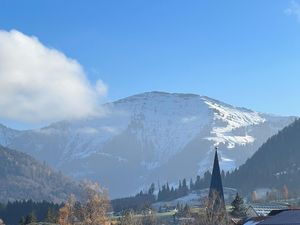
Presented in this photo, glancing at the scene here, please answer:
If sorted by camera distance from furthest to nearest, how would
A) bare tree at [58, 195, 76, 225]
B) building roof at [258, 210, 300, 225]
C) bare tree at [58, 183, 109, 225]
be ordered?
bare tree at [58, 195, 76, 225] < bare tree at [58, 183, 109, 225] < building roof at [258, 210, 300, 225]

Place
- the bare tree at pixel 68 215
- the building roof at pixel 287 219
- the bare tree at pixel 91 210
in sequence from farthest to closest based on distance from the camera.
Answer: the bare tree at pixel 68 215 < the bare tree at pixel 91 210 < the building roof at pixel 287 219

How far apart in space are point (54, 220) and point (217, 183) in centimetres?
4353

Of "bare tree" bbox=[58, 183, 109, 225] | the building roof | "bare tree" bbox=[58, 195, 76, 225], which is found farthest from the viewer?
"bare tree" bbox=[58, 195, 76, 225]

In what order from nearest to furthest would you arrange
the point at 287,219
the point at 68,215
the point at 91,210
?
the point at 287,219 → the point at 91,210 → the point at 68,215

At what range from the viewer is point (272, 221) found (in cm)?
7700

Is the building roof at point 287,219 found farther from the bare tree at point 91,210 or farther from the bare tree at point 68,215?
the bare tree at point 68,215

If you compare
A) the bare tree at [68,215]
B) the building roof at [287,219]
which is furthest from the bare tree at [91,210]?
the building roof at [287,219]

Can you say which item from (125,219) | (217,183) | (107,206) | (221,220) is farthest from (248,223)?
(125,219)

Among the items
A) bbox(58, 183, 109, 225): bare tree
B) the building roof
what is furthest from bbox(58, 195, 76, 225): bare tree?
the building roof

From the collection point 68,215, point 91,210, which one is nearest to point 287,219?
point 91,210

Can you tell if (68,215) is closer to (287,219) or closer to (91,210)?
(91,210)

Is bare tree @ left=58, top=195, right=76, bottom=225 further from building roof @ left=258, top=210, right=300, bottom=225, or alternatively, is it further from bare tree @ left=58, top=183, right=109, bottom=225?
building roof @ left=258, top=210, right=300, bottom=225

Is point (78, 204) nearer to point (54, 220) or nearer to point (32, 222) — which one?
point (32, 222)

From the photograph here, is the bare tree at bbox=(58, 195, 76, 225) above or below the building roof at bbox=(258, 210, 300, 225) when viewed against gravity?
above
